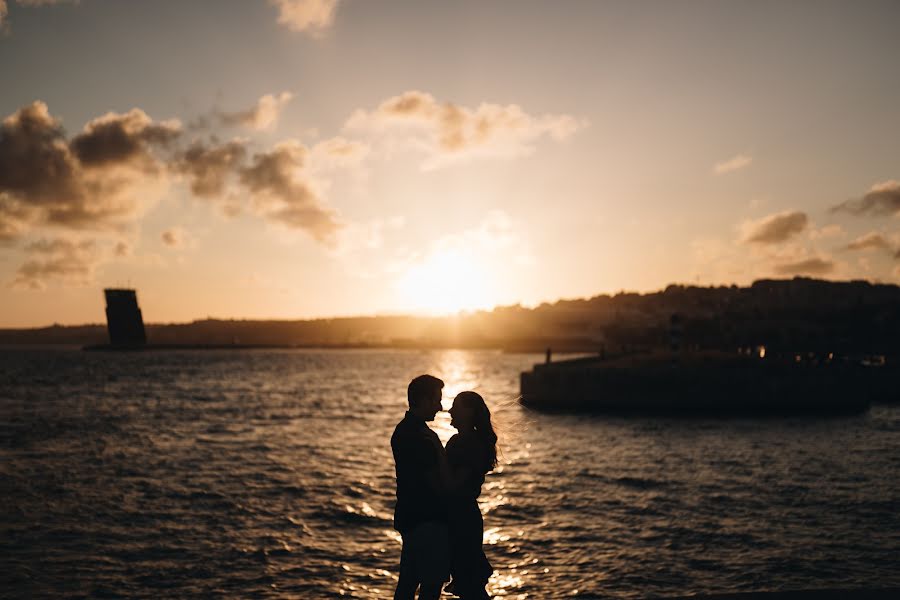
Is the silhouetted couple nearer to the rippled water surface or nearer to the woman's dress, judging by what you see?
the woman's dress

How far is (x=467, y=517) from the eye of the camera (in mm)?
5629

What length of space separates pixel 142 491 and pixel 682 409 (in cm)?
3416

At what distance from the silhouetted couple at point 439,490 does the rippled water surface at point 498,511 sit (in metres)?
0.56

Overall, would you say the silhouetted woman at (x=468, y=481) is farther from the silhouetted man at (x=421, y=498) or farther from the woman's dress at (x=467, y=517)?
the silhouetted man at (x=421, y=498)

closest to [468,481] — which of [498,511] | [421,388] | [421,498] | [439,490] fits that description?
[439,490]

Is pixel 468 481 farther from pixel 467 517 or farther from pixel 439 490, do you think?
pixel 467 517

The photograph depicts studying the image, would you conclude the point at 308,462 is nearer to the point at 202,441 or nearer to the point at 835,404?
the point at 202,441

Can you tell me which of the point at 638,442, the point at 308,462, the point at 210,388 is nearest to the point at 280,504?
the point at 308,462

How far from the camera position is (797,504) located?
1973 centimetres

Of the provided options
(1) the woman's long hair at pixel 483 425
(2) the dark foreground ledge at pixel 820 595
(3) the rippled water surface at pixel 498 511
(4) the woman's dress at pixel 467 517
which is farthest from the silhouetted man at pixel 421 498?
(2) the dark foreground ledge at pixel 820 595

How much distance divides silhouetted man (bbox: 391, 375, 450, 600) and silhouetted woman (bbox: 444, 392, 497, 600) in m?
0.11

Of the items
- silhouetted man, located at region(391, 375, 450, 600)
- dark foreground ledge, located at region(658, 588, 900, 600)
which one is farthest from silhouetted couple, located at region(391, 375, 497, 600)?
dark foreground ledge, located at region(658, 588, 900, 600)

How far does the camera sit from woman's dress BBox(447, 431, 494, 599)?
213 inches

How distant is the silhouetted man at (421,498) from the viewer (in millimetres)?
5297
